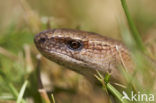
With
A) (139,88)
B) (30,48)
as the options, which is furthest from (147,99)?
(30,48)

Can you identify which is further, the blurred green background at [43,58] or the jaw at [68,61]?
the blurred green background at [43,58]

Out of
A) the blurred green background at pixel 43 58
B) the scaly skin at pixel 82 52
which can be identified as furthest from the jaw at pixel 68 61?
the blurred green background at pixel 43 58

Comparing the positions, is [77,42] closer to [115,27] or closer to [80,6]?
[115,27]

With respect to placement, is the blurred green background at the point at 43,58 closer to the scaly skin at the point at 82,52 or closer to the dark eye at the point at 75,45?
the scaly skin at the point at 82,52

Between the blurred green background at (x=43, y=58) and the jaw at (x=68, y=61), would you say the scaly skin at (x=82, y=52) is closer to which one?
the jaw at (x=68, y=61)

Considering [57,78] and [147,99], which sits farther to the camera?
[57,78]

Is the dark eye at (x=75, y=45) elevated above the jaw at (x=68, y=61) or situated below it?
above

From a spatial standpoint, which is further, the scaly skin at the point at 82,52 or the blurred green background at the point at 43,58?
the blurred green background at the point at 43,58

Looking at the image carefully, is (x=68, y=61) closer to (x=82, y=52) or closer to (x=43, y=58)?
(x=82, y=52)
